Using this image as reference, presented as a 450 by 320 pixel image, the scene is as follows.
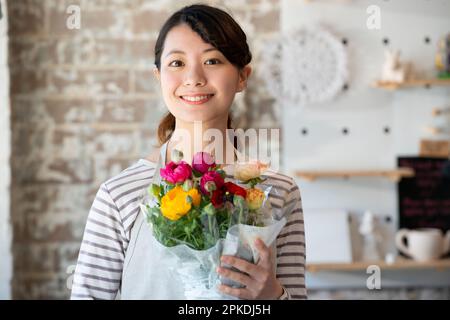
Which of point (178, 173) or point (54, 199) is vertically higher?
point (54, 199)

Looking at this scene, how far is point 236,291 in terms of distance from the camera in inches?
Answer: 30.3

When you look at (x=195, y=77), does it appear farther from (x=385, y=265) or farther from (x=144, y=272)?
(x=385, y=265)

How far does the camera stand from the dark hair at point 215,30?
0.88 m

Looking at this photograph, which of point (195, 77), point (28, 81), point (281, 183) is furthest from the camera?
point (28, 81)

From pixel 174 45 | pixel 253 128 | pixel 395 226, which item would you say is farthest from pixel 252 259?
pixel 395 226

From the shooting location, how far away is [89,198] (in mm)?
2355

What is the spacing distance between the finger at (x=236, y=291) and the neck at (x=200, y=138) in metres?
0.23

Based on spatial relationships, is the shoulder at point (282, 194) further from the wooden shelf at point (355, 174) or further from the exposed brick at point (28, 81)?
the exposed brick at point (28, 81)

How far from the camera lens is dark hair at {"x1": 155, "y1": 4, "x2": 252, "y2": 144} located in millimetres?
878

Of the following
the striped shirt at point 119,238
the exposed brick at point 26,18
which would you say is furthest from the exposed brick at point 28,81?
the striped shirt at point 119,238

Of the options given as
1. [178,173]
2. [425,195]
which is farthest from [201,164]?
[425,195]

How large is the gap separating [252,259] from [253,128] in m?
1.61

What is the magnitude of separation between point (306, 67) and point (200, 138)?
1.57 m
